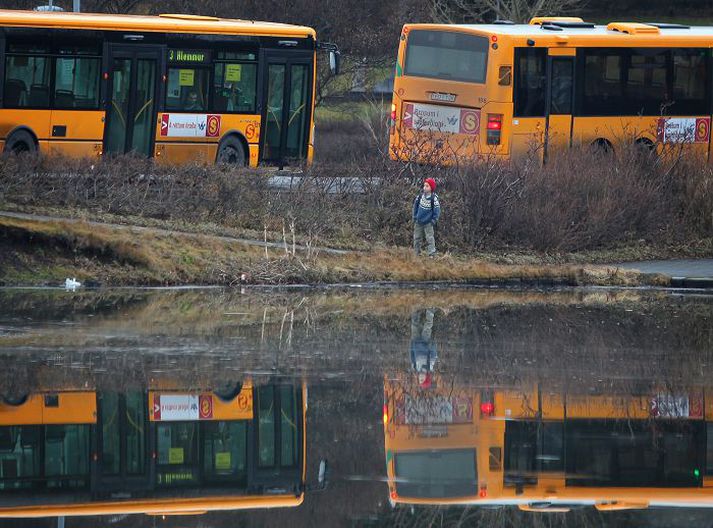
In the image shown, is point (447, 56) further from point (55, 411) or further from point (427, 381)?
point (55, 411)

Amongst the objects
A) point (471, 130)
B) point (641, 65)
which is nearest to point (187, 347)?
point (471, 130)

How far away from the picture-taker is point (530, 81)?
95.9ft

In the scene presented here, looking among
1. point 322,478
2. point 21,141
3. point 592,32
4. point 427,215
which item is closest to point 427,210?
point 427,215

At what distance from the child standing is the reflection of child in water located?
11.5 feet

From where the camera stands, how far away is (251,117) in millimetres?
31078

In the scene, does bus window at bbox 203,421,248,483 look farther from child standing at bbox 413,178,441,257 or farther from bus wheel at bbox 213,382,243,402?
child standing at bbox 413,178,441,257

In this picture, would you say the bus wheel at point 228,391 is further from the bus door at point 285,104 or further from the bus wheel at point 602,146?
the bus door at point 285,104

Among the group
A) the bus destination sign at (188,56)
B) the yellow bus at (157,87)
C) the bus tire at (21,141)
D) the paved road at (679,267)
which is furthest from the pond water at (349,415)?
the bus destination sign at (188,56)

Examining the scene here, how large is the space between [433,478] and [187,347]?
5.71 metres

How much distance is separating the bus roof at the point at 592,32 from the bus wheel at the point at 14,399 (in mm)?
17766

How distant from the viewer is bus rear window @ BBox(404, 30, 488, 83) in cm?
2900

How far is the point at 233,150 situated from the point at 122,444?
19700 mm

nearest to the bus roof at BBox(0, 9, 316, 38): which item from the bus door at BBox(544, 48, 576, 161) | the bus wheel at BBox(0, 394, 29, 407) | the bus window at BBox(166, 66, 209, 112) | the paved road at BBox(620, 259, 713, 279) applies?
the bus window at BBox(166, 66, 209, 112)

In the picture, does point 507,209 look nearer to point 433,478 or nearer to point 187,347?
point 187,347
